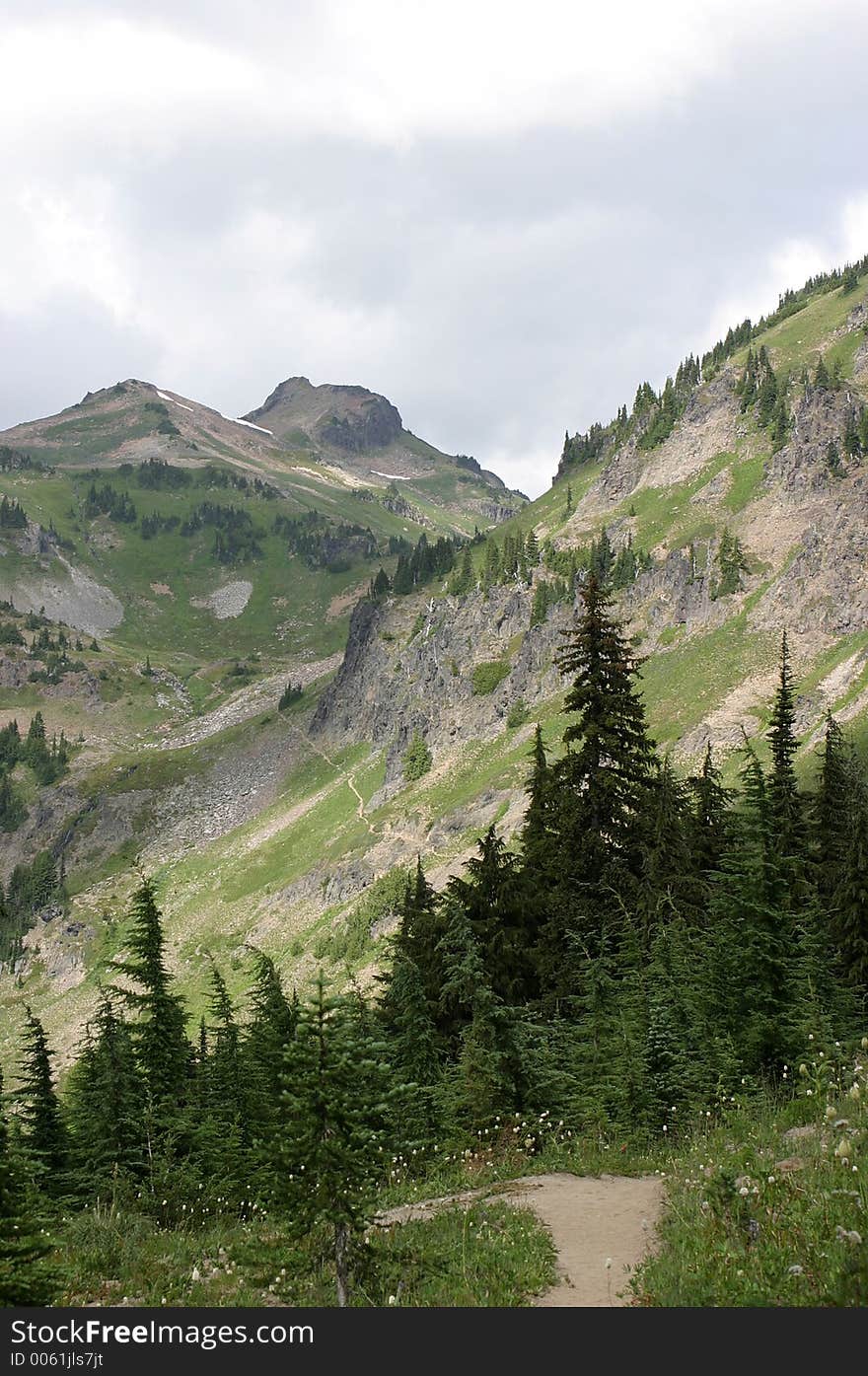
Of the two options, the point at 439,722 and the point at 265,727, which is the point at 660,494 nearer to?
the point at 439,722

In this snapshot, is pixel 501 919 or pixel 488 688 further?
pixel 488 688

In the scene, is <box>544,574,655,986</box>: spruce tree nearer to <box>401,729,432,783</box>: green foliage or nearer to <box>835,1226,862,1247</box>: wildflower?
<box>835,1226,862,1247</box>: wildflower

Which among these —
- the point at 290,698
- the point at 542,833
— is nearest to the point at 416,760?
the point at 542,833

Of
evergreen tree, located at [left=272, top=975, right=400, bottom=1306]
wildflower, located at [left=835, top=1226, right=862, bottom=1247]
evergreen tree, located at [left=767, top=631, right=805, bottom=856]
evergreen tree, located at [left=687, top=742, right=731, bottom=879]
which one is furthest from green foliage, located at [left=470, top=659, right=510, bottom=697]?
wildflower, located at [left=835, top=1226, right=862, bottom=1247]

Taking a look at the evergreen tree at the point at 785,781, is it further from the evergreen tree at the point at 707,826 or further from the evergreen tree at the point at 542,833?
the evergreen tree at the point at 542,833

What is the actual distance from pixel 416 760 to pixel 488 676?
14555 millimetres

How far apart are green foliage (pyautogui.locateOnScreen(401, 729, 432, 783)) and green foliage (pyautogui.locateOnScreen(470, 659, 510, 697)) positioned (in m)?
9.56

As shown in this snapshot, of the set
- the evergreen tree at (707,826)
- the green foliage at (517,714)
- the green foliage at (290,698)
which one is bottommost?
the evergreen tree at (707,826)

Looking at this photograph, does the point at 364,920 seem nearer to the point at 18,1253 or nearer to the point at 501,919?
the point at 501,919

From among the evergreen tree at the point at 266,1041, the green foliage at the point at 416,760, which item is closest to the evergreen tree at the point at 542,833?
the evergreen tree at the point at 266,1041

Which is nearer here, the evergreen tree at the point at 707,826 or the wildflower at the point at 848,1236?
the wildflower at the point at 848,1236

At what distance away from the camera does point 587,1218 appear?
12250 millimetres

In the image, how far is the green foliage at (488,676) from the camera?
105 m

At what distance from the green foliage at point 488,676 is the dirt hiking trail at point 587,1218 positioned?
90.5m
